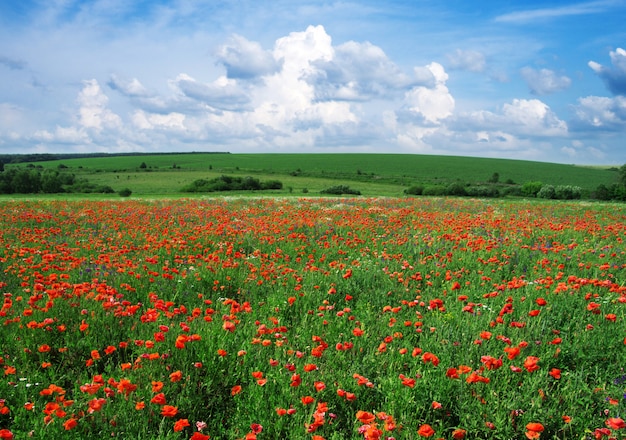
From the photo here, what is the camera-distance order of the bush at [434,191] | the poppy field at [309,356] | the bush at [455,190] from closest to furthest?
the poppy field at [309,356]
the bush at [455,190]
the bush at [434,191]

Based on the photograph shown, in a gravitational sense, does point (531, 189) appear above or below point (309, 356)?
above

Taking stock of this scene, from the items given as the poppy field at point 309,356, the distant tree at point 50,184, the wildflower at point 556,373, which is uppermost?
the distant tree at point 50,184

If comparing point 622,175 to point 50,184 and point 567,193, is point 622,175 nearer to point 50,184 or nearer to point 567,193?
point 567,193

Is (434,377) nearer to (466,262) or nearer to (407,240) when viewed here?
(466,262)

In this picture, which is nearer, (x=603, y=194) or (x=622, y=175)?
(x=603, y=194)

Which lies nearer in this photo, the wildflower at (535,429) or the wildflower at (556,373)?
the wildflower at (535,429)

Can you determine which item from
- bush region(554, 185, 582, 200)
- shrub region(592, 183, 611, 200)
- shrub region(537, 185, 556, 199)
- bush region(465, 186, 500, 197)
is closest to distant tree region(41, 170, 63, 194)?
bush region(465, 186, 500, 197)

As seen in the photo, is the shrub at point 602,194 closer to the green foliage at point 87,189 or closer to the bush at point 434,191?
the bush at point 434,191

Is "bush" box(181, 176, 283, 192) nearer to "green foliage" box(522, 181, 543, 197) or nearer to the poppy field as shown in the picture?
"green foliage" box(522, 181, 543, 197)

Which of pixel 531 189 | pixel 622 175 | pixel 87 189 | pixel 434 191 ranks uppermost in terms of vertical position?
pixel 622 175

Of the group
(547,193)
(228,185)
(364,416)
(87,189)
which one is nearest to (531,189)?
(547,193)

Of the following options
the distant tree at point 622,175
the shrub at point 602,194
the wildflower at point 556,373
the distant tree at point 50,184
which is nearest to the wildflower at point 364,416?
the wildflower at point 556,373

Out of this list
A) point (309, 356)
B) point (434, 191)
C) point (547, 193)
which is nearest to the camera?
point (309, 356)

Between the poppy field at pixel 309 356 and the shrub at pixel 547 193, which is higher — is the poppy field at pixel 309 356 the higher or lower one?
the lower one
